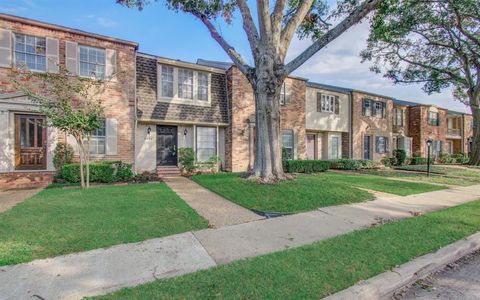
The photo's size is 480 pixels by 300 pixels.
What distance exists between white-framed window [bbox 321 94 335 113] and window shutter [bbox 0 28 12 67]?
17333 millimetres

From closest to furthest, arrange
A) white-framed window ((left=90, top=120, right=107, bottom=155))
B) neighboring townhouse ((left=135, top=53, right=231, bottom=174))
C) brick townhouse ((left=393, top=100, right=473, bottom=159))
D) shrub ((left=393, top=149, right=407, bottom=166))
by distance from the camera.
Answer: white-framed window ((left=90, top=120, right=107, bottom=155)) → neighboring townhouse ((left=135, top=53, right=231, bottom=174)) → shrub ((left=393, top=149, right=407, bottom=166)) → brick townhouse ((left=393, top=100, right=473, bottom=159))

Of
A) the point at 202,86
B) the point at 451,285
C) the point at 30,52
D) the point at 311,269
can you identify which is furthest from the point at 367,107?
the point at 30,52

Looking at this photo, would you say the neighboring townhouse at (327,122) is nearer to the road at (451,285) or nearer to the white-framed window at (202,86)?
the white-framed window at (202,86)

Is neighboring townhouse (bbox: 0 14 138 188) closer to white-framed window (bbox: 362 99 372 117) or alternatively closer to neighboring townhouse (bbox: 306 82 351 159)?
neighboring townhouse (bbox: 306 82 351 159)

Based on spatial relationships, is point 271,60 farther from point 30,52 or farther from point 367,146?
point 367,146

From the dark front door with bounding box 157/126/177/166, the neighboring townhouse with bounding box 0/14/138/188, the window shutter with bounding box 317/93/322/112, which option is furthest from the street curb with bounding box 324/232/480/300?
the window shutter with bounding box 317/93/322/112

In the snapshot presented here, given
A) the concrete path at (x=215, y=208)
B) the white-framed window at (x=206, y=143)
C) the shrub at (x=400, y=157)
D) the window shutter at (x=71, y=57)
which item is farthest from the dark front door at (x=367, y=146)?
the window shutter at (x=71, y=57)

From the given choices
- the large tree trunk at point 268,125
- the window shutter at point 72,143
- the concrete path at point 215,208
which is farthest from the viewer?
the window shutter at point 72,143

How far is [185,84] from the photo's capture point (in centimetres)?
1346

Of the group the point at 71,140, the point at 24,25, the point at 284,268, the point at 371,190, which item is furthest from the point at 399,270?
the point at 24,25

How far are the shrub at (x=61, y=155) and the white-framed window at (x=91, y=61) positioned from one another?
3.23 m

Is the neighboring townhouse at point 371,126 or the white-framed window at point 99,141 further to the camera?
the neighboring townhouse at point 371,126

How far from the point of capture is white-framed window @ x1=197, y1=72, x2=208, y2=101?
13836mm

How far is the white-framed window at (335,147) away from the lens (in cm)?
1972
